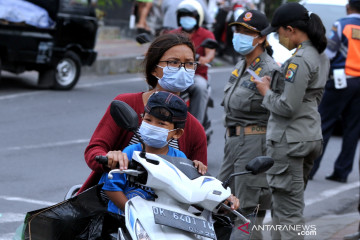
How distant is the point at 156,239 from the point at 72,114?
851 cm

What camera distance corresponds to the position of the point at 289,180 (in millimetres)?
5629

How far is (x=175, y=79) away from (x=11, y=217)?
2.66 meters

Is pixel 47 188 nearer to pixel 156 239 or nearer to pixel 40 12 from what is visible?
pixel 156 239

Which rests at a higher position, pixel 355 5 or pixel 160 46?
pixel 160 46

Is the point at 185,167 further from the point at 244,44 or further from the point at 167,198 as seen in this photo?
the point at 244,44

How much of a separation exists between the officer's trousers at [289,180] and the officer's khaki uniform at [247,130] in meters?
0.16

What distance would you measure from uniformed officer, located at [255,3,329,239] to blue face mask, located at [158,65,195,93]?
1.18m

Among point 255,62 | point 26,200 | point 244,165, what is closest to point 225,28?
point 26,200

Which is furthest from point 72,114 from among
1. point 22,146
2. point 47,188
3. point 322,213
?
point 322,213

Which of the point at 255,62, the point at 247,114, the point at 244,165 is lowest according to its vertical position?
Result: the point at 244,165

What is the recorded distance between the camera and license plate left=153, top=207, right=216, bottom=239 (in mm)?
3432

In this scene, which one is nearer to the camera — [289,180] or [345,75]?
[289,180]

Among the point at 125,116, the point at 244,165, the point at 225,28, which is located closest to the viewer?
the point at 125,116

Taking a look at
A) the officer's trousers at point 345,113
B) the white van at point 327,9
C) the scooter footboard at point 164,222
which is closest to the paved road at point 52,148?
the officer's trousers at point 345,113
